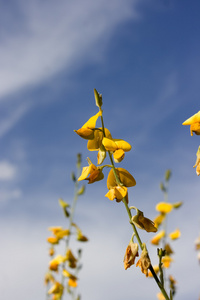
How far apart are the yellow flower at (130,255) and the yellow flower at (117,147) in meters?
0.34

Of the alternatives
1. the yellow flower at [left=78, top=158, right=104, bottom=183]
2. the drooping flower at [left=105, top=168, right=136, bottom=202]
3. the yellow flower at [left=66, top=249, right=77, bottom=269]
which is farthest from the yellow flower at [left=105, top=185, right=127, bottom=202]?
the yellow flower at [left=66, top=249, right=77, bottom=269]

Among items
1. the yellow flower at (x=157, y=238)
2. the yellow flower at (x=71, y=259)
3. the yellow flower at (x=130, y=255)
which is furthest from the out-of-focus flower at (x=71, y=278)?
the yellow flower at (x=130, y=255)

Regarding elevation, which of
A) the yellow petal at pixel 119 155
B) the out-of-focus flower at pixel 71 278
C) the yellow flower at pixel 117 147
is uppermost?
the out-of-focus flower at pixel 71 278

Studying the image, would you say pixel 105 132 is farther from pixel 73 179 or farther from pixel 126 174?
pixel 73 179

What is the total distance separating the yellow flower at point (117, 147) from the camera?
3.93ft

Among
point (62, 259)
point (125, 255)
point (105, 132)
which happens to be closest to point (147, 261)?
point (125, 255)

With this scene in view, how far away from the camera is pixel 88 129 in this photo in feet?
4.22

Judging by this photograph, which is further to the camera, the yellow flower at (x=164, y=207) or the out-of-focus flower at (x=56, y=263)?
the yellow flower at (x=164, y=207)

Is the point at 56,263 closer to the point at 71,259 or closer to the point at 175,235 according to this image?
the point at 71,259

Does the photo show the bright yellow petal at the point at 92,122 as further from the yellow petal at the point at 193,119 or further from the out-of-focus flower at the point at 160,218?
the out-of-focus flower at the point at 160,218

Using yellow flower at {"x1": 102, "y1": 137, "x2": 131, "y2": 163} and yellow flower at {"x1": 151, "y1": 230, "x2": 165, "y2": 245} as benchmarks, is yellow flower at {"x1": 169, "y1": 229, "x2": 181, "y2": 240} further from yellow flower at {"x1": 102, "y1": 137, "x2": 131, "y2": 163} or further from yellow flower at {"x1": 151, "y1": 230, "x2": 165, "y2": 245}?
yellow flower at {"x1": 102, "y1": 137, "x2": 131, "y2": 163}

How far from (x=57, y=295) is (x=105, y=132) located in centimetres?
411

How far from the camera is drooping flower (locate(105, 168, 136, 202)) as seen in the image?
1.10 metres

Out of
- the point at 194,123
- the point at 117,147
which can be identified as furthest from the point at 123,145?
the point at 194,123
